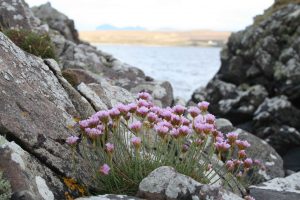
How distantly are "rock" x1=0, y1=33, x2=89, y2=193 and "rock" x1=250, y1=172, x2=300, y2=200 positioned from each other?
4049mm

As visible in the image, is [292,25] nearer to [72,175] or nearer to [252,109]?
[252,109]

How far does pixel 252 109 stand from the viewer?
32.8 metres

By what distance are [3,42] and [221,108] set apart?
2733 centimetres

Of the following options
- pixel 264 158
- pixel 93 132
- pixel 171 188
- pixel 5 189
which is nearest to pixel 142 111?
pixel 93 132

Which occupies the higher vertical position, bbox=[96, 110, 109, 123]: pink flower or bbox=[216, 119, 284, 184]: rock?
bbox=[96, 110, 109, 123]: pink flower

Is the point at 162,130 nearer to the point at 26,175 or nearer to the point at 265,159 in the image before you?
the point at 26,175

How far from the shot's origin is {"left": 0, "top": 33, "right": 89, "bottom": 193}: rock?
7.17 meters

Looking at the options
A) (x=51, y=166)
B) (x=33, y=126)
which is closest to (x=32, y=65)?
(x=33, y=126)

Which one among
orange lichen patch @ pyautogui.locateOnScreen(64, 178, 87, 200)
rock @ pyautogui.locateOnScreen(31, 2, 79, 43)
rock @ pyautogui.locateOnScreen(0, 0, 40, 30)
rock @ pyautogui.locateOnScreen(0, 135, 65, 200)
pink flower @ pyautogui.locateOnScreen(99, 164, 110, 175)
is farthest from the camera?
rock @ pyautogui.locateOnScreen(31, 2, 79, 43)

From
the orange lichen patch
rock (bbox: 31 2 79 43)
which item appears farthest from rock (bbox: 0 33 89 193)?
rock (bbox: 31 2 79 43)

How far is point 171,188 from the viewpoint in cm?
646

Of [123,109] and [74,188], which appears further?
[123,109]

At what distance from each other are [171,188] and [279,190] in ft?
15.3

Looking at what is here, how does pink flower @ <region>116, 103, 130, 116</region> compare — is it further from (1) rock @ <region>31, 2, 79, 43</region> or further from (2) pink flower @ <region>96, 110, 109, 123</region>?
(1) rock @ <region>31, 2, 79, 43</region>
